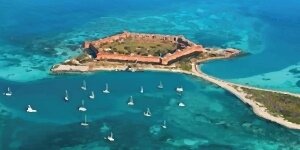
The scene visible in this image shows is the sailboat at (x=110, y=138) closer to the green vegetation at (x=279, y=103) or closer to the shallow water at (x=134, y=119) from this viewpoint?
the shallow water at (x=134, y=119)

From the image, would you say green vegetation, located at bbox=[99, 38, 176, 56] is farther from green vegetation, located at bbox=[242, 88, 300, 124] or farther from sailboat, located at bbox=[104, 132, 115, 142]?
sailboat, located at bbox=[104, 132, 115, 142]

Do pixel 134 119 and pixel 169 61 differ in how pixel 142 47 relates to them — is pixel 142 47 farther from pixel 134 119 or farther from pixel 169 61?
pixel 134 119

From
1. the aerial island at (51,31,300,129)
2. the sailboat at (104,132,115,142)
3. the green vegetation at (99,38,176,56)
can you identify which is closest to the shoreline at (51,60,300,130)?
the aerial island at (51,31,300,129)

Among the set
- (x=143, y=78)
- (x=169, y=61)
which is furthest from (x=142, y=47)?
(x=143, y=78)

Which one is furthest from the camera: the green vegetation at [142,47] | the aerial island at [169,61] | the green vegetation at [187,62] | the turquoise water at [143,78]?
the green vegetation at [142,47]

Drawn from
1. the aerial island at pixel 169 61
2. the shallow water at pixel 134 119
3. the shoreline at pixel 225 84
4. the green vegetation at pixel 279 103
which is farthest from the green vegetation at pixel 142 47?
the green vegetation at pixel 279 103

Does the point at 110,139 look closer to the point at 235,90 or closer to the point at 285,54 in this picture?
the point at 235,90
